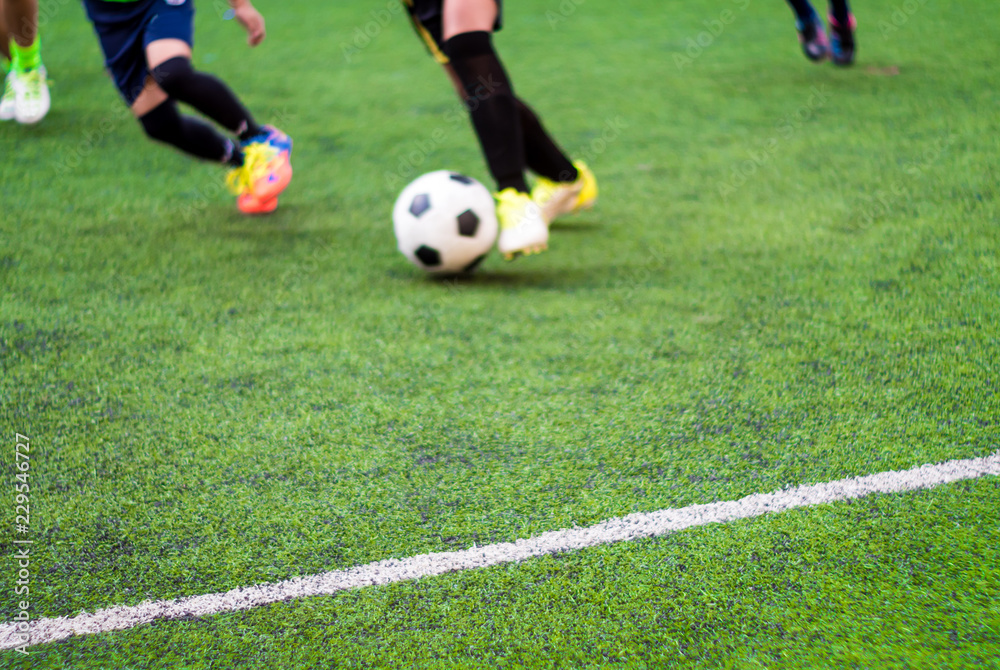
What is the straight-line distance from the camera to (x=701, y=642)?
57.7 inches

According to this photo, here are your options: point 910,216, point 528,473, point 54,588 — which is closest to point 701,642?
point 528,473

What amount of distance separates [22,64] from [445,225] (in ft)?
10.6

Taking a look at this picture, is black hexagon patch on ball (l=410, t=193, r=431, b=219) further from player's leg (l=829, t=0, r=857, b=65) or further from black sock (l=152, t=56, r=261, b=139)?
player's leg (l=829, t=0, r=857, b=65)

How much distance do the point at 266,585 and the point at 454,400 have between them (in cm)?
80

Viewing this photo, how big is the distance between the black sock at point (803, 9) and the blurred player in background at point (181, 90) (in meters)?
3.55

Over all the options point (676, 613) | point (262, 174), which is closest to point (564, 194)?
point (262, 174)

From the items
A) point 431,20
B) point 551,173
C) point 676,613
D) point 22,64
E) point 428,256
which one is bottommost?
point 551,173

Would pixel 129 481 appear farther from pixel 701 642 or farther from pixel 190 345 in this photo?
pixel 701 642

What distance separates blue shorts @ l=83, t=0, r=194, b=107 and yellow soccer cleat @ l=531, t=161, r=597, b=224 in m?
1.53

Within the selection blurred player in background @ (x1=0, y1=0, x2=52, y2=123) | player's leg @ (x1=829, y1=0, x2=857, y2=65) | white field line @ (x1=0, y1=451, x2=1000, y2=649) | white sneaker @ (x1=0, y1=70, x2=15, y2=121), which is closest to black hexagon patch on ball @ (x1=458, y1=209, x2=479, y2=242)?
white field line @ (x1=0, y1=451, x2=1000, y2=649)

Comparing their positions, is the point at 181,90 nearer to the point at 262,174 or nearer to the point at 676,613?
the point at 262,174

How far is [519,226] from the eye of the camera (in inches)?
120

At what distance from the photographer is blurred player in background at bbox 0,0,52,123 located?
4.76 meters

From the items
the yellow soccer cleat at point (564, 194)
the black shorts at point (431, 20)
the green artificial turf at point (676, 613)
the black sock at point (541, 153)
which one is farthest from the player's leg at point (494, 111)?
the green artificial turf at point (676, 613)
